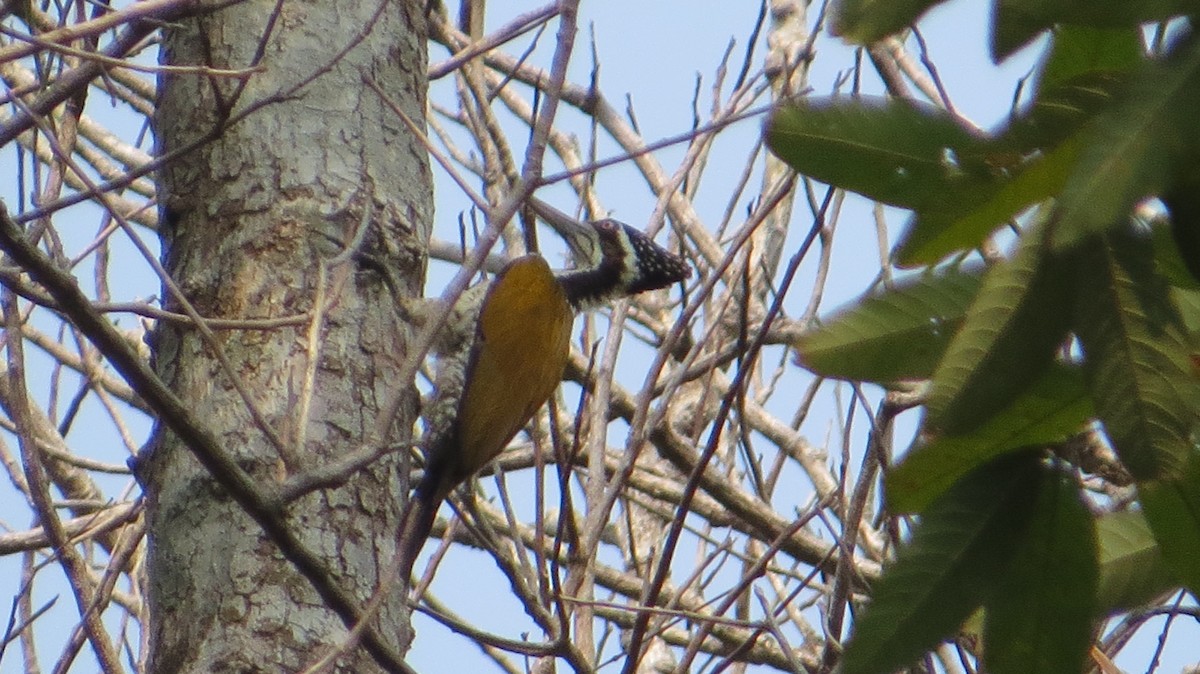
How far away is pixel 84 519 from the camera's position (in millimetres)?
4199

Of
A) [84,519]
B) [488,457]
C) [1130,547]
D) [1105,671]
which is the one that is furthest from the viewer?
[84,519]

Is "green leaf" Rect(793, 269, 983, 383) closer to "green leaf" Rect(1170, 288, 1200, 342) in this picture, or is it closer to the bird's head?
"green leaf" Rect(1170, 288, 1200, 342)

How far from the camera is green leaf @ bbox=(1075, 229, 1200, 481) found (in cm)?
70

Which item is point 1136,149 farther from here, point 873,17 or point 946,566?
point 946,566

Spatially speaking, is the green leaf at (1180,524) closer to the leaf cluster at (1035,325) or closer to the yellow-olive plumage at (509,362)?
the leaf cluster at (1035,325)

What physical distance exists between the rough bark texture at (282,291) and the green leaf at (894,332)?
51.1 inches

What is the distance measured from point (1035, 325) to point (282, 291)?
219 centimetres

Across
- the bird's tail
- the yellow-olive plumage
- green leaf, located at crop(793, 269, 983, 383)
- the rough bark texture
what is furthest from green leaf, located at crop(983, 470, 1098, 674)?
the yellow-olive plumage

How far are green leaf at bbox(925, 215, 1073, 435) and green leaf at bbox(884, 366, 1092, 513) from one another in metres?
0.11

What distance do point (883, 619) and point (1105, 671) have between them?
4.66 feet

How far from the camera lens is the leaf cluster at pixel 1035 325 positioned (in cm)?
63

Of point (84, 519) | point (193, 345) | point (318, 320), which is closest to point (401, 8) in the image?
point (193, 345)

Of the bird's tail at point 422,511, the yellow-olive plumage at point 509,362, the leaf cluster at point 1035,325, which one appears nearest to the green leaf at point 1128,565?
the leaf cluster at point 1035,325

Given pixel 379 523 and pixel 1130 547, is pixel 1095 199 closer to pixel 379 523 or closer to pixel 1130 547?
pixel 1130 547
